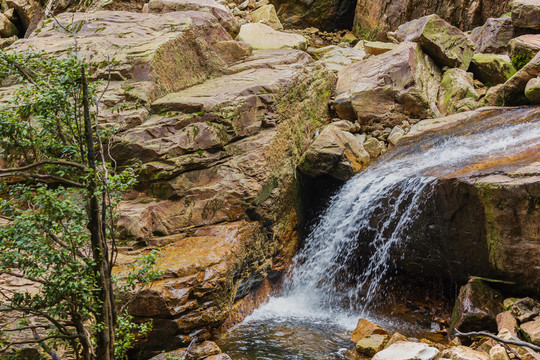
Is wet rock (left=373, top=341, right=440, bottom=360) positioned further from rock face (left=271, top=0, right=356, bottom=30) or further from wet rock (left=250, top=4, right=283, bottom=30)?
rock face (left=271, top=0, right=356, bottom=30)

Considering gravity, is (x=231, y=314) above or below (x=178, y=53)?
below

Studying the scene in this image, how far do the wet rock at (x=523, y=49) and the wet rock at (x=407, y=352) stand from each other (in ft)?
32.7

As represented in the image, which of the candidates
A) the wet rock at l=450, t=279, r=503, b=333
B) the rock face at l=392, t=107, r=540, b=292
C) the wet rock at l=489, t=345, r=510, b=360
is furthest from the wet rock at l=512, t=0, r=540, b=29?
the wet rock at l=489, t=345, r=510, b=360

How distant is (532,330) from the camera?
5.87 meters

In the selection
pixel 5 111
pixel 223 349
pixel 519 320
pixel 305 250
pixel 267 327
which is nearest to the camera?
pixel 5 111

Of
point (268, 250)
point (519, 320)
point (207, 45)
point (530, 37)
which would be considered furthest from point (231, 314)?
point (530, 37)

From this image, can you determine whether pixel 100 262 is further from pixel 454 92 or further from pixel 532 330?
pixel 454 92

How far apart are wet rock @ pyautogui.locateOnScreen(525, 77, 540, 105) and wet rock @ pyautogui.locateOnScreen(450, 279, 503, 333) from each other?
562 centimetres

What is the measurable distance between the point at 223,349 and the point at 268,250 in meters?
2.53

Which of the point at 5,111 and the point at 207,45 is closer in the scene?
the point at 5,111

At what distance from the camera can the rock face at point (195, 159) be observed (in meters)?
6.76

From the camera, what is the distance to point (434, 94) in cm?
1262

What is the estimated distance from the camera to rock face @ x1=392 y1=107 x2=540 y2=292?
21.9 ft

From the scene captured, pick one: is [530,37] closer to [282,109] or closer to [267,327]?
[282,109]
